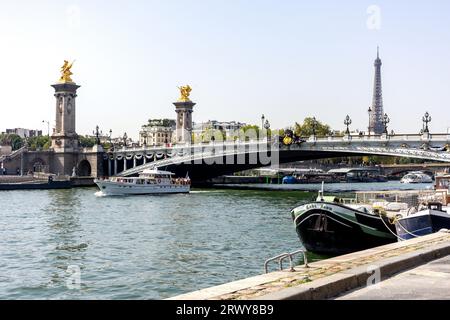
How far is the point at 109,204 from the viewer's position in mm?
49656

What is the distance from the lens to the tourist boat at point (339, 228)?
21.5m

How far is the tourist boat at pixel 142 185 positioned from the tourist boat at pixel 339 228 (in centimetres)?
4156

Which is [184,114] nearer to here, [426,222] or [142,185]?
[142,185]

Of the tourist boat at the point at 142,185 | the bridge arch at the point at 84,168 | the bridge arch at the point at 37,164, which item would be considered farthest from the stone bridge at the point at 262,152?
the bridge arch at the point at 37,164

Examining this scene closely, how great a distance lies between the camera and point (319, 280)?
31.6ft

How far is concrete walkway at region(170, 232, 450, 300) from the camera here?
8.77 meters

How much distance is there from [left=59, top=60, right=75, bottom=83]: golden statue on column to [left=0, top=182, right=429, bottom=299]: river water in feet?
171

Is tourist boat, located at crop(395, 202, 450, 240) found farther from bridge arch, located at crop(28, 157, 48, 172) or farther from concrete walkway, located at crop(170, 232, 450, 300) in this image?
bridge arch, located at crop(28, 157, 48, 172)

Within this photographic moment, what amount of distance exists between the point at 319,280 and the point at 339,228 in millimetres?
12150

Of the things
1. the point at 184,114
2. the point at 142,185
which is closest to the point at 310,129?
the point at 184,114
